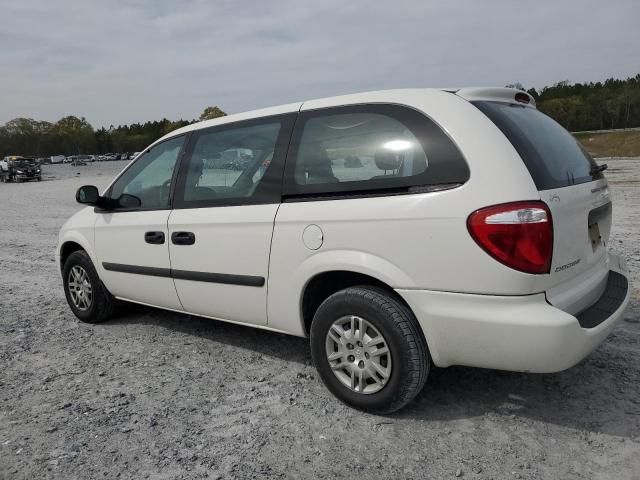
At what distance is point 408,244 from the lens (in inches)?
103

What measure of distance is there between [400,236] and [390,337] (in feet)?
1.77

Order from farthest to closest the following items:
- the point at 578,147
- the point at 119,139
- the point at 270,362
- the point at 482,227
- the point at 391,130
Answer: the point at 119,139 < the point at 270,362 < the point at 578,147 < the point at 391,130 < the point at 482,227

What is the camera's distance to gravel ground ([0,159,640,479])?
2514 mm

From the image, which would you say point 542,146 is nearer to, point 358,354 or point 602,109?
point 358,354

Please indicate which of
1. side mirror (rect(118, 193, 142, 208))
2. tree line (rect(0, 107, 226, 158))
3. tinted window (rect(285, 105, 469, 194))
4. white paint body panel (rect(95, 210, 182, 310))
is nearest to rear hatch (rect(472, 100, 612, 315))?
tinted window (rect(285, 105, 469, 194))

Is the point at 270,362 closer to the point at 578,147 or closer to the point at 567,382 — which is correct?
the point at 567,382

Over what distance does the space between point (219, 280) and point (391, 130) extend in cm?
154

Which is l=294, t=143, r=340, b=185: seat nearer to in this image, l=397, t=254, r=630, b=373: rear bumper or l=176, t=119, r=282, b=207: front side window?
l=176, t=119, r=282, b=207: front side window

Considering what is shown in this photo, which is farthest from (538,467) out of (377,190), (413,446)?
(377,190)

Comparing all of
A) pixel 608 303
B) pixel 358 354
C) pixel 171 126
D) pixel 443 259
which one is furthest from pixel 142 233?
pixel 171 126

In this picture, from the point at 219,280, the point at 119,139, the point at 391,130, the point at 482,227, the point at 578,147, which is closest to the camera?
the point at 482,227

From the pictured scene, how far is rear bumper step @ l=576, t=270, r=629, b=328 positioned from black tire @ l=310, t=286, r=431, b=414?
32.1 inches

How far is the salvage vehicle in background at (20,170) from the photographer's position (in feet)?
118

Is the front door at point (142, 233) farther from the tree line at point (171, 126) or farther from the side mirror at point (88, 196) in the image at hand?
the tree line at point (171, 126)
